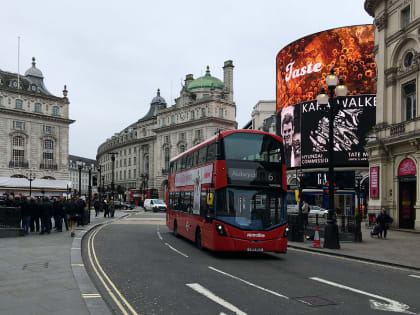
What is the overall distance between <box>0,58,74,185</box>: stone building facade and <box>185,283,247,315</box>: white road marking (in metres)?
76.2

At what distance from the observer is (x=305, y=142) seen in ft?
176

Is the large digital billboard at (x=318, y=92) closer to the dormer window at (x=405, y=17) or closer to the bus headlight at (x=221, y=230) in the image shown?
the dormer window at (x=405, y=17)

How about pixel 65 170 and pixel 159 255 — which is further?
pixel 65 170

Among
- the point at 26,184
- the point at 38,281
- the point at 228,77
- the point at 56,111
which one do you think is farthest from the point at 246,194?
the point at 228,77

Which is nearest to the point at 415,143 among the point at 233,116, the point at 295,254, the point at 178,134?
the point at 295,254

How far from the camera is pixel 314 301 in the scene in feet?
27.7

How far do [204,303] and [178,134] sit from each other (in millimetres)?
90733

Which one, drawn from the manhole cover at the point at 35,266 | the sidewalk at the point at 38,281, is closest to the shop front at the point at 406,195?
the sidewalk at the point at 38,281

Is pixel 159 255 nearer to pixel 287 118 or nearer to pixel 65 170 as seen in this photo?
pixel 287 118

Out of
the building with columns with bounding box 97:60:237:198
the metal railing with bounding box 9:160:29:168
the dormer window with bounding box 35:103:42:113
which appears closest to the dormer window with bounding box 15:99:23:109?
the dormer window with bounding box 35:103:42:113

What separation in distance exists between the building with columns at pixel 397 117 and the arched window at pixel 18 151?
66.1 metres

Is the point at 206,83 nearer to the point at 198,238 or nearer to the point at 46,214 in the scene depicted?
the point at 46,214

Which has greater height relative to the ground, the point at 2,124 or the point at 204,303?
the point at 2,124

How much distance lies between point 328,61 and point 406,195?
2738cm
